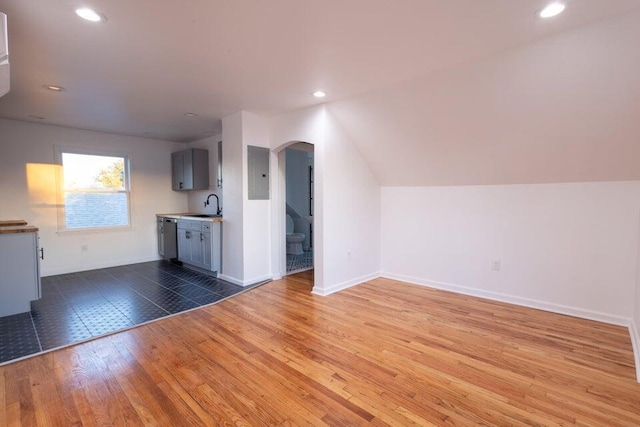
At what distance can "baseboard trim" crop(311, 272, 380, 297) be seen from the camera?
149 inches

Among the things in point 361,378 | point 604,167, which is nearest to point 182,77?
point 361,378

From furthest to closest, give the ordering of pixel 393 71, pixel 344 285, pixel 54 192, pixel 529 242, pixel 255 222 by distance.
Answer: pixel 54 192 < pixel 255 222 < pixel 344 285 < pixel 529 242 < pixel 393 71

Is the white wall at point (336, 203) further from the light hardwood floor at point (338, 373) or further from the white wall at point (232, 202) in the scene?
the light hardwood floor at point (338, 373)

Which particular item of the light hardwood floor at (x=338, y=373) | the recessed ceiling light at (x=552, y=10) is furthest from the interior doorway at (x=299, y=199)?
the recessed ceiling light at (x=552, y=10)

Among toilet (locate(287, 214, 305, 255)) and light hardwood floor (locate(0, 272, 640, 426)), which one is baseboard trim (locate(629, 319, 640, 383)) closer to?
light hardwood floor (locate(0, 272, 640, 426))

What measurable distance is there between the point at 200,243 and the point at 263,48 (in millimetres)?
3351

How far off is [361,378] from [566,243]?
2.63 m

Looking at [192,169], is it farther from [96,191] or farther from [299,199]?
[299,199]

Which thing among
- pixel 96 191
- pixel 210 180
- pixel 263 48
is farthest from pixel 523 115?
pixel 96 191

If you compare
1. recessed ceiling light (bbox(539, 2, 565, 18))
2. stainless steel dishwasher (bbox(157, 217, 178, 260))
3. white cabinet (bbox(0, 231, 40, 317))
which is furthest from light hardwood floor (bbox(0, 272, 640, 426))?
stainless steel dishwasher (bbox(157, 217, 178, 260))

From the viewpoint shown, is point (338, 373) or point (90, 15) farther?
point (338, 373)

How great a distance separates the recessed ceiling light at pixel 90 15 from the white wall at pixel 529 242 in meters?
3.65

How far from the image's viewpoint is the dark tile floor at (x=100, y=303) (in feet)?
8.78

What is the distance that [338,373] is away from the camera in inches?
83.8
